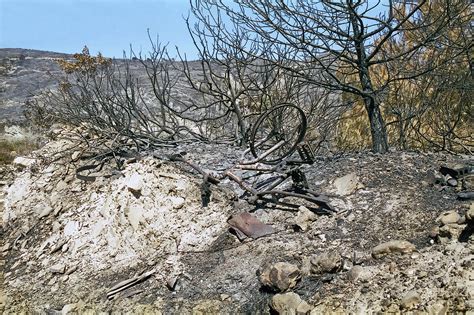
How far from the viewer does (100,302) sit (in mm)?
3311

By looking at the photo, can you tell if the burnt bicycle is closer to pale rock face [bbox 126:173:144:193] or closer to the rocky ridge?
the rocky ridge

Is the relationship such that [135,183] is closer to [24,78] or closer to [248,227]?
[248,227]

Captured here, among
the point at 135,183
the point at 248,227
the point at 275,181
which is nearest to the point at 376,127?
the point at 275,181

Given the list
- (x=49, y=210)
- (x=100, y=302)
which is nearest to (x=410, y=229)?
(x=100, y=302)

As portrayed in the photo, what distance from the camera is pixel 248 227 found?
3.45 meters

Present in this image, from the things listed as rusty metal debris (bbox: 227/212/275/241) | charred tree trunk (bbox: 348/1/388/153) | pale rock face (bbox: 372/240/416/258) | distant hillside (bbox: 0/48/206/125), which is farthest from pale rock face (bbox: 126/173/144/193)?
distant hillside (bbox: 0/48/206/125)

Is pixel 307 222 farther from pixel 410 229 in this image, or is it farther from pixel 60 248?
pixel 60 248

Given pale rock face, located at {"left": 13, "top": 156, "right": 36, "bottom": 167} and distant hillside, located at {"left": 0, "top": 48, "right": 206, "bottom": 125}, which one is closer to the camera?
pale rock face, located at {"left": 13, "top": 156, "right": 36, "bottom": 167}

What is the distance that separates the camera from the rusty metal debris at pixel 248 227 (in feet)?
11.1

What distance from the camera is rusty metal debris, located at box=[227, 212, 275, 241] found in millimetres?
3387

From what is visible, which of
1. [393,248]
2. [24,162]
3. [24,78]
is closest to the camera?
[393,248]

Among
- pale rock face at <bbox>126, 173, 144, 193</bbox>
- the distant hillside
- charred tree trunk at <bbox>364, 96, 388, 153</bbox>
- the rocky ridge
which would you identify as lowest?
the rocky ridge

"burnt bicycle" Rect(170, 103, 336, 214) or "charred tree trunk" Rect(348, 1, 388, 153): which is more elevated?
"charred tree trunk" Rect(348, 1, 388, 153)

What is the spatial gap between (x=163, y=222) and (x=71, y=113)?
354 cm
